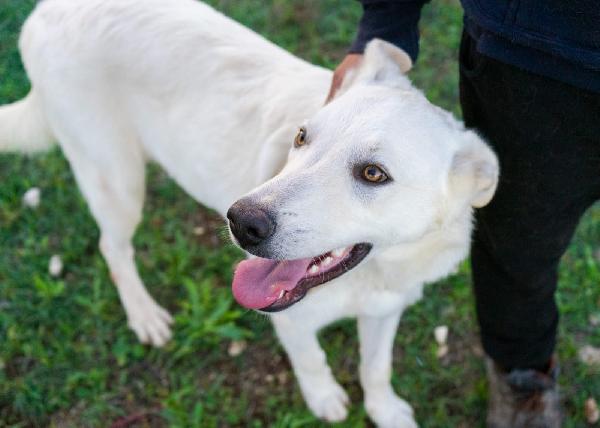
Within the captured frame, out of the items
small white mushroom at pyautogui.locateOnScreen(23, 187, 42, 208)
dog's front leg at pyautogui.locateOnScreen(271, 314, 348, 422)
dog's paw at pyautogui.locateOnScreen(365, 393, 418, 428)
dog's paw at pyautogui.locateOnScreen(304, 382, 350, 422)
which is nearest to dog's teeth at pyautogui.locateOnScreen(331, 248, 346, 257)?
dog's front leg at pyautogui.locateOnScreen(271, 314, 348, 422)

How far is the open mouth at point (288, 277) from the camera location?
6.65 ft

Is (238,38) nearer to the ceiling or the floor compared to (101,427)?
nearer to the ceiling

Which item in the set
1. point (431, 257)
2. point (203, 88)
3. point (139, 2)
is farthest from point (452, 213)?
point (139, 2)

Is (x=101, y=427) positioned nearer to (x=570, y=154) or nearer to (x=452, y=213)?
(x=452, y=213)

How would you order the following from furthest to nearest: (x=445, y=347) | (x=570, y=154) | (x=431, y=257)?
(x=445, y=347) < (x=431, y=257) < (x=570, y=154)

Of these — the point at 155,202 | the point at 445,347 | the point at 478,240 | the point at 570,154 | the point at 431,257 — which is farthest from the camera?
the point at 155,202

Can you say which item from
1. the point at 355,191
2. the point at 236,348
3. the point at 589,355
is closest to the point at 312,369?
the point at 236,348

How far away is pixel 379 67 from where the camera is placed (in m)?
2.18

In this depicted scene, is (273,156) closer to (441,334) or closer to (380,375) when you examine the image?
(380,375)

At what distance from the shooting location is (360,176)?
1905 mm

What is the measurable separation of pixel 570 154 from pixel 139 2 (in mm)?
1984

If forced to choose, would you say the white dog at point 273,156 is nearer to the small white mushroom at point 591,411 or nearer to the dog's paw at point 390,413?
the dog's paw at point 390,413

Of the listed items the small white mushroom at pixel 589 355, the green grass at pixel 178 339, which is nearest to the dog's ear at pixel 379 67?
the green grass at pixel 178 339

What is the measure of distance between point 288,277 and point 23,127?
1.85 metres
